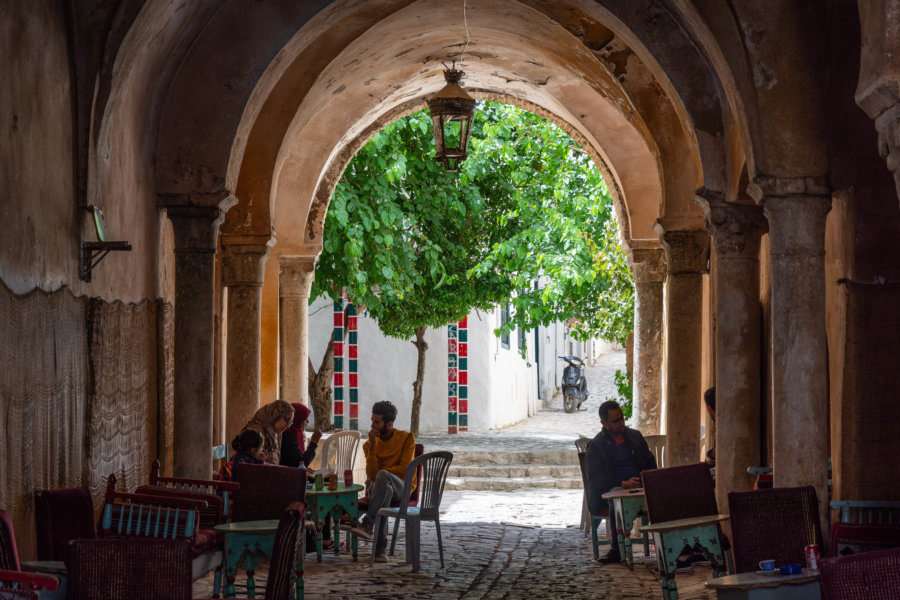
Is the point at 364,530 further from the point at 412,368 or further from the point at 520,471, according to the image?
the point at 412,368

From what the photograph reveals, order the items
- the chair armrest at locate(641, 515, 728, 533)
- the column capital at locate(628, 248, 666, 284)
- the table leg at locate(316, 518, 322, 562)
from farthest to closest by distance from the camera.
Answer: the column capital at locate(628, 248, 666, 284)
the table leg at locate(316, 518, 322, 562)
the chair armrest at locate(641, 515, 728, 533)

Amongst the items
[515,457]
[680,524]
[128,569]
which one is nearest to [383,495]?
[680,524]

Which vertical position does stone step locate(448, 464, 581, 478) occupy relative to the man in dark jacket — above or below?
below

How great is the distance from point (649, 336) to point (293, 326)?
12.9 ft

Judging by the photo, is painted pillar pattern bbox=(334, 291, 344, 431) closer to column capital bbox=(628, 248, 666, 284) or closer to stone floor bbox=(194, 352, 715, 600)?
stone floor bbox=(194, 352, 715, 600)

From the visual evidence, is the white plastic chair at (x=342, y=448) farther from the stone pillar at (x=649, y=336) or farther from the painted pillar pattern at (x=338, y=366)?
the painted pillar pattern at (x=338, y=366)

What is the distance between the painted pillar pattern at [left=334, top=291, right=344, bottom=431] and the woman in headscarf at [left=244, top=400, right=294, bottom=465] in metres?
13.6

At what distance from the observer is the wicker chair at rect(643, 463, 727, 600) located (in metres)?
6.34

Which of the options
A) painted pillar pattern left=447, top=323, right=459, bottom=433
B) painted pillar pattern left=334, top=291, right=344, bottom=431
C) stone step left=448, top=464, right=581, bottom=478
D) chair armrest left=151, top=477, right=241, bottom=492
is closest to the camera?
chair armrest left=151, top=477, right=241, bottom=492

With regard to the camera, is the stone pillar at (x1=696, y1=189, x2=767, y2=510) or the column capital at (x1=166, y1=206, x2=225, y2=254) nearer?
the stone pillar at (x1=696, y1=189, x2=767, y2=510)

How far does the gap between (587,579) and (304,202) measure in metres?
5.78

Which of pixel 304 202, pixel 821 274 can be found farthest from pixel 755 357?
pixel 304 202

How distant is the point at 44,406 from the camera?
6.33 m

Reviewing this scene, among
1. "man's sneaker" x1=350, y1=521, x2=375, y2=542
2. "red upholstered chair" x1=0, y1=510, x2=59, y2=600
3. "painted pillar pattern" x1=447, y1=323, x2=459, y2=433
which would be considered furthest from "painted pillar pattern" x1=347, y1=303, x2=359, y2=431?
"red upholstered chair" x1=0, y1=510, x2=59, y2=600
